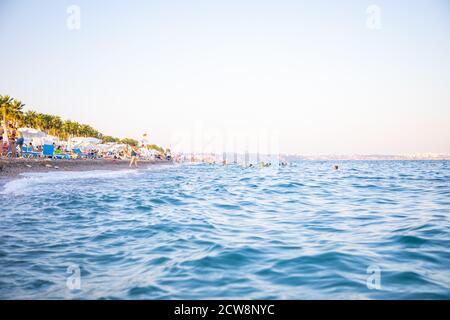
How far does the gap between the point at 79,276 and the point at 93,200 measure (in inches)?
315

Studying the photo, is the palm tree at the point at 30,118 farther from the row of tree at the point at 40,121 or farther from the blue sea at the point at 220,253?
the blue sea at the point at 220,253

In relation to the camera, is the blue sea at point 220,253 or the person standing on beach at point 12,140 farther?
the person standing on beach at point 12,140

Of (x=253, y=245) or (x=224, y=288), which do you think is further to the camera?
(x=253, y=245)

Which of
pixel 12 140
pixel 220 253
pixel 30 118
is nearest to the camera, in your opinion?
pixel 220 253

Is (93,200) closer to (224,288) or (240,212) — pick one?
(240,212)

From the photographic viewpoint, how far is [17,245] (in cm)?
599

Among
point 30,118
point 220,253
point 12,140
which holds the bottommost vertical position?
point 220,253

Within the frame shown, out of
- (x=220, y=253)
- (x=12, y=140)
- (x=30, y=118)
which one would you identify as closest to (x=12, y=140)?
(x=12, y=140)

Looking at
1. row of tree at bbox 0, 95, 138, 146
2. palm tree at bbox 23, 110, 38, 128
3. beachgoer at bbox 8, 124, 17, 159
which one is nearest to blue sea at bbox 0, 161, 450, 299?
beachgoer at bbox 8, 124, 17, 159

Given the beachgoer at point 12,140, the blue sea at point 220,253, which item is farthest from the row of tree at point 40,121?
the blue sea at point 220,253

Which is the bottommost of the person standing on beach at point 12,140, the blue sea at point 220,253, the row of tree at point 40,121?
the blue sea at point 220,253

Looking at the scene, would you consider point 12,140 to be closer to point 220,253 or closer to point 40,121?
point 220,253
